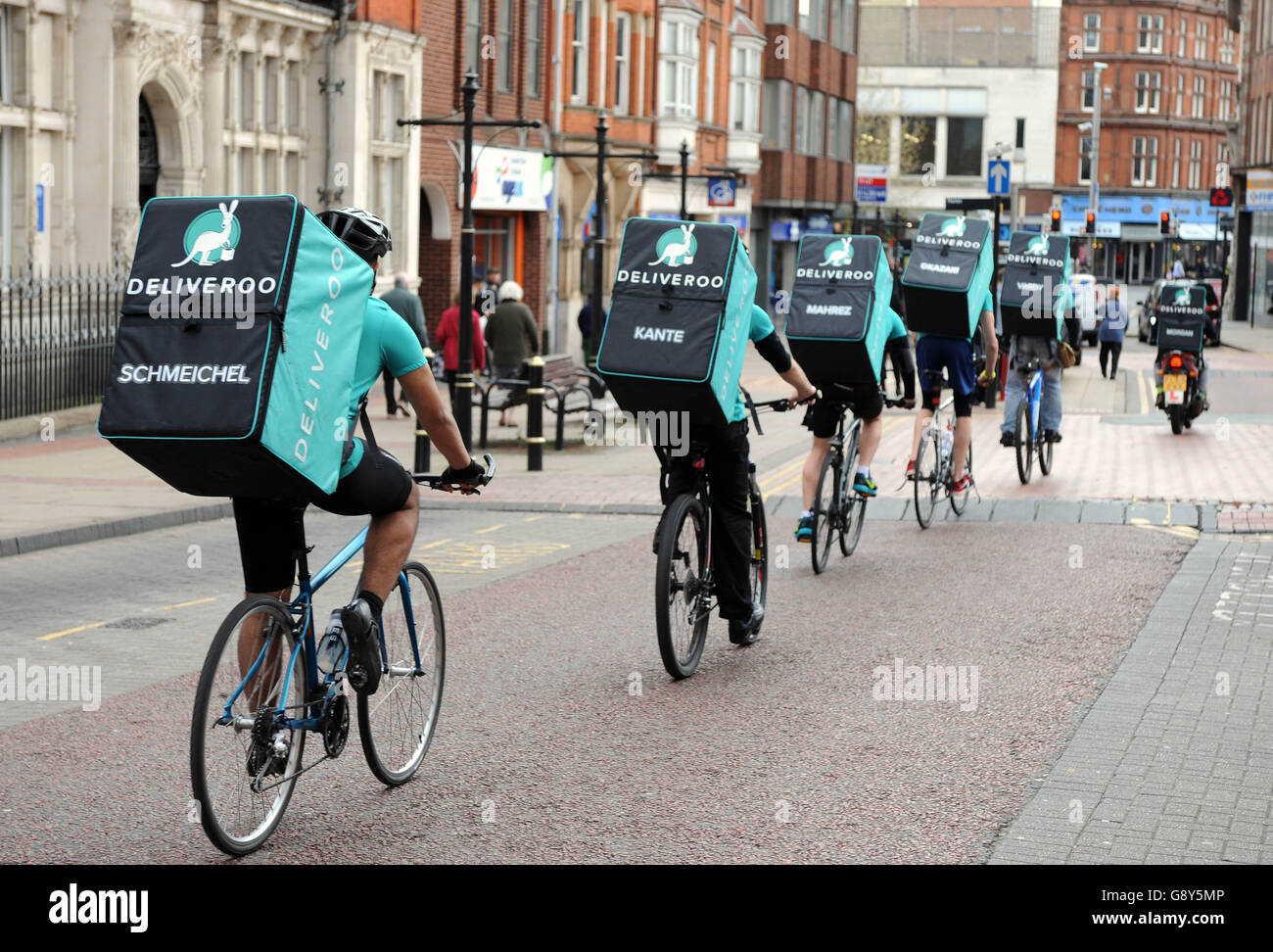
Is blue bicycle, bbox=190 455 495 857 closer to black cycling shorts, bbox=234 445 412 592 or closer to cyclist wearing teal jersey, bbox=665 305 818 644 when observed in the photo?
black cycling shorts, bbox=234 445 412 592

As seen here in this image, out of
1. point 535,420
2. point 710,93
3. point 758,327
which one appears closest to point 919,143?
point 710,93

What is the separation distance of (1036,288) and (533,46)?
20.9 m

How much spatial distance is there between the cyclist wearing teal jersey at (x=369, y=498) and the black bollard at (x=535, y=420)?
35.4 ft

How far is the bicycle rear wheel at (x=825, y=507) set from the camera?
10648mm

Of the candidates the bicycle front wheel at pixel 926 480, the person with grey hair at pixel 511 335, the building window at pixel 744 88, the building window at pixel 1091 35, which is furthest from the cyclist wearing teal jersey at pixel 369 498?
the building window at pixel 1091 35

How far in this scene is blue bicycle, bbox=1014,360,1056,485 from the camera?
48.5 ft

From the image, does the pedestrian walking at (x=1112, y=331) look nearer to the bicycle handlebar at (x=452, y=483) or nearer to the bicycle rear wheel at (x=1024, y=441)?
the bicycle rear wheel at (x=1024, y=441)

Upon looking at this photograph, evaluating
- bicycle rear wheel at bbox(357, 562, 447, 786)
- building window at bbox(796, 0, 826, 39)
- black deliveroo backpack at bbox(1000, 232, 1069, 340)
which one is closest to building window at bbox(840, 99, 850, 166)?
building window at bbox(796, 0, 826, 39)

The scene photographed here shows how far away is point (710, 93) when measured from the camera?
46500mm

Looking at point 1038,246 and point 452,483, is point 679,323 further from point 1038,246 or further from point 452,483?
point 1038,246

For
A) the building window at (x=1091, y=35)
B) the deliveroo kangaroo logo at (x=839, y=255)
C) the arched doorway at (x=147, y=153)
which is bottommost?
the deliveroo kangaroo logo at (x=839, y=255)

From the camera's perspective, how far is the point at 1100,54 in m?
105

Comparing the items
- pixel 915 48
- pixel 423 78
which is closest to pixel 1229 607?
pixel 423 78
